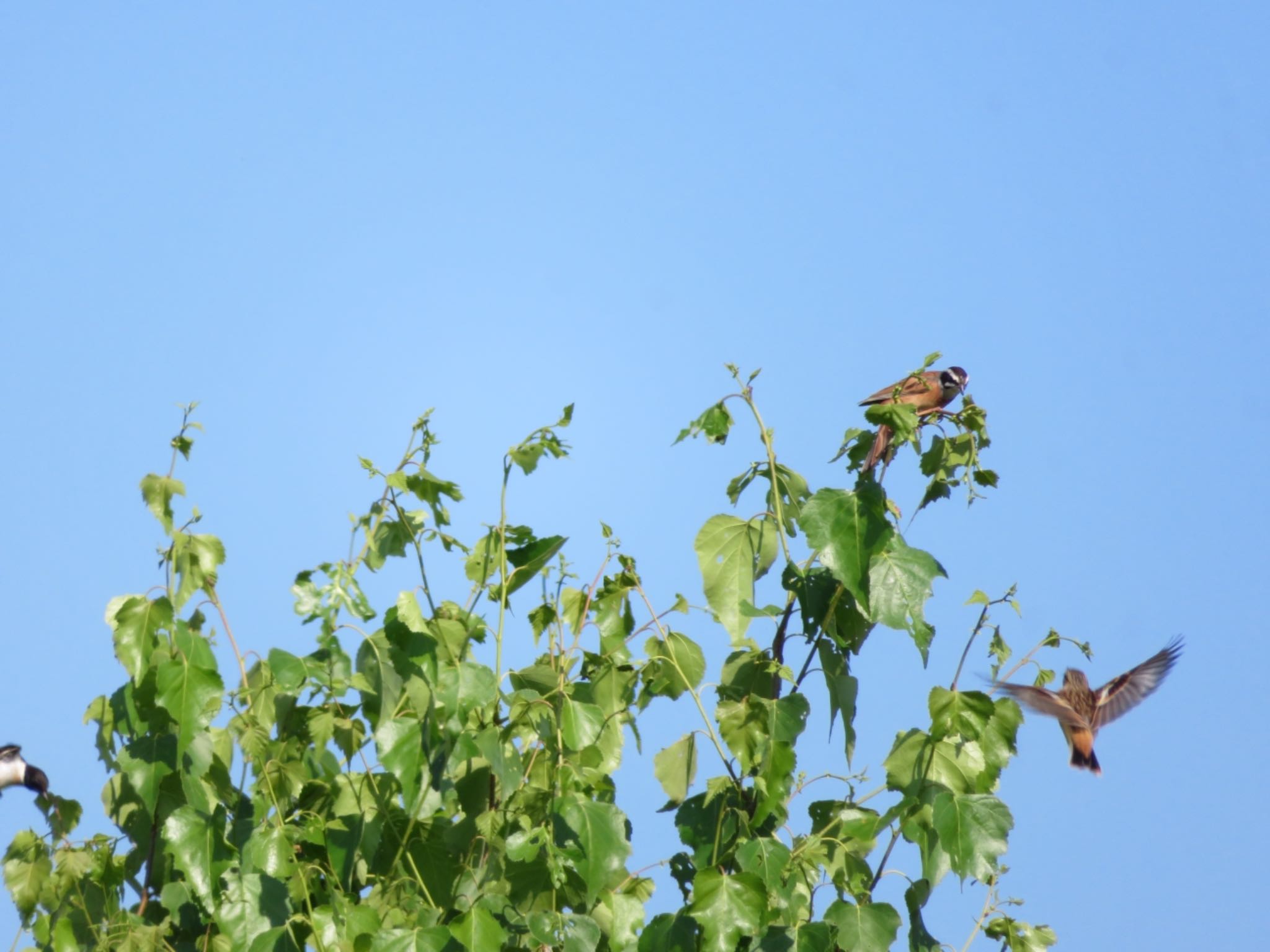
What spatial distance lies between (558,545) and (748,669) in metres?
0.65

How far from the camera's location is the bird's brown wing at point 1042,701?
4477 millimetres

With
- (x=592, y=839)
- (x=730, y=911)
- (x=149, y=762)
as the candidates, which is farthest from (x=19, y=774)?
(x=730, y=911)

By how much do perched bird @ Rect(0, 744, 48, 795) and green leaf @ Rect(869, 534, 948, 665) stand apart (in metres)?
4.31

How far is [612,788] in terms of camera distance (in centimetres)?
373

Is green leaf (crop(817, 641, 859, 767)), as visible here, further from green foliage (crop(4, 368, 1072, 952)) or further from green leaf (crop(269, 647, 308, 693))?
green leaf (crop(269, 647, 308, 693))

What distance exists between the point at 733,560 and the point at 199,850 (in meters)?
1.70

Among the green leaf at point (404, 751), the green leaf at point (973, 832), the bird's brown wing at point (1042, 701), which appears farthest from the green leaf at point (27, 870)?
the bird's brown wing at point (1042, 701)

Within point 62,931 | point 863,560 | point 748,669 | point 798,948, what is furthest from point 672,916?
point 62,931

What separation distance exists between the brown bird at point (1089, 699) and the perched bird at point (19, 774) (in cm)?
437

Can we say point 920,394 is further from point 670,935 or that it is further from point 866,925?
point 670,935

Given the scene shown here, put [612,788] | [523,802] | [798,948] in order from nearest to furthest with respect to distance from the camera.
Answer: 1. [798,948]
2. [523,802]
3. [612,788]

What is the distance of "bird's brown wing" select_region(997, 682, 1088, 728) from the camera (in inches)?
176

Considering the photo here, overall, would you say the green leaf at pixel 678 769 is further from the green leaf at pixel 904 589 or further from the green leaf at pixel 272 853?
the green leaf at pixel 272 853

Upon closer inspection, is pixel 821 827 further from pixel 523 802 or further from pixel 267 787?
pixel 267 787
